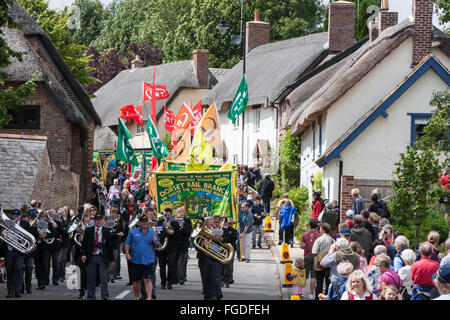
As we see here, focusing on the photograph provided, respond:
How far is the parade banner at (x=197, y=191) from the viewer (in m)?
28.4

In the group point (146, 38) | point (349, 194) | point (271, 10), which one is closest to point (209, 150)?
point (349, 194)

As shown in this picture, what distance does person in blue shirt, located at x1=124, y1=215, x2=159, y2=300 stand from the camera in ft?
59.6

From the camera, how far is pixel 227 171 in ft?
93.0

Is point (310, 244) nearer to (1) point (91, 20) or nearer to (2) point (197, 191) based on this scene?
(2) point (197, 191)

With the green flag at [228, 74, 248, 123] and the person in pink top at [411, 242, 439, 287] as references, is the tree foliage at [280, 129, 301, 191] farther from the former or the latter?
the person in pink top at [411, 242, 439, 287]

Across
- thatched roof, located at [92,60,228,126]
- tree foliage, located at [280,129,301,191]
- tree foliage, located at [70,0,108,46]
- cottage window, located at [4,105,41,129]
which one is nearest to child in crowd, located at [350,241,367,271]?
cottage window, located at [4,105,41,129]

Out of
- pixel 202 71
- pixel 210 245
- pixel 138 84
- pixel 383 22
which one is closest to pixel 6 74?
pixel 210 245

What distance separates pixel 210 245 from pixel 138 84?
54.8 m

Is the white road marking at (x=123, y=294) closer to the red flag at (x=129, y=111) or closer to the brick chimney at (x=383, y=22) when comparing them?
the brick chimney at (x=383, y=22)

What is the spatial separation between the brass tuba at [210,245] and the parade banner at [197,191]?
8705mm

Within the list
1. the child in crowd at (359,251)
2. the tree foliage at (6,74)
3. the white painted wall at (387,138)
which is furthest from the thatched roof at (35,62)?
the child in crowd at (359,251)

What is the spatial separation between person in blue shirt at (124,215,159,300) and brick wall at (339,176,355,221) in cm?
1210

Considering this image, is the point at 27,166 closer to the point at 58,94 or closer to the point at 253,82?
the point at 58,94
